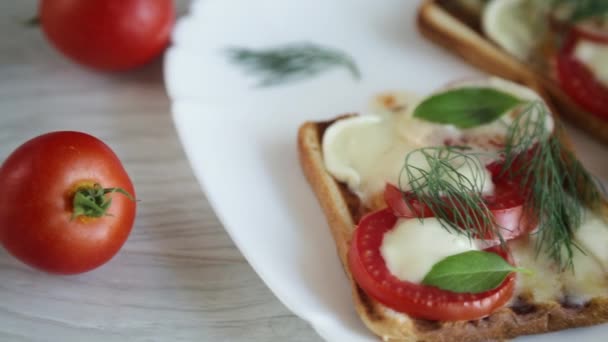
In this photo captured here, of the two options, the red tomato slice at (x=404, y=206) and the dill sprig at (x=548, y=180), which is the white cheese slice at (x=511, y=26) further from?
the red tomato slice at (x=404, y=206)

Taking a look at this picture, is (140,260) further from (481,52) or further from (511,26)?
(511,26)

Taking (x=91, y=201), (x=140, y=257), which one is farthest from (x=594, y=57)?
(x=91, y=201)

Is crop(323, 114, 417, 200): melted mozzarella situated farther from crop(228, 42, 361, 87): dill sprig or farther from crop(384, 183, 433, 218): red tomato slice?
crop(228, 42, 361, 87): dill sprig

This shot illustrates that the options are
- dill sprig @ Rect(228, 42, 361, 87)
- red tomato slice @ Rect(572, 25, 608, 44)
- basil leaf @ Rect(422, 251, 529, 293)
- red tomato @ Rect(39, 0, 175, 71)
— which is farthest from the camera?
dill sprig @ Rect(228, 42, 361, 87)

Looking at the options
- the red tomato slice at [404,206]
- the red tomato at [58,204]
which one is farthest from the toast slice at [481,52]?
the red tomato at [58,204]

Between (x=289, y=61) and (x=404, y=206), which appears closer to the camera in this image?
(x=404, y=206)

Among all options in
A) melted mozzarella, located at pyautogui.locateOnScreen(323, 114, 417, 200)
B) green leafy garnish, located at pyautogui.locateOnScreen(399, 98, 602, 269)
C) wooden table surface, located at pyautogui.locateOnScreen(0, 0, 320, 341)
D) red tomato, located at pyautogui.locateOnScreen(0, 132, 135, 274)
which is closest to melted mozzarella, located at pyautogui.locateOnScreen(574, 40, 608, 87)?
green leafy garnish, located at pyautogui.locateOnScreen(399, 98, 602, 269)
